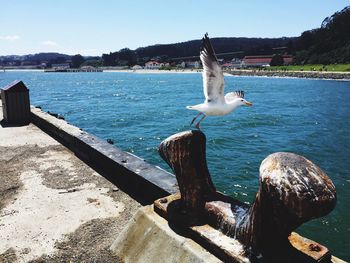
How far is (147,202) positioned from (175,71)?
611ft

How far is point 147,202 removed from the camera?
18.2ft

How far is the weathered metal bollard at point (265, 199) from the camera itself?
239 centimetres

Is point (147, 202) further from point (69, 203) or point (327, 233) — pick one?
point (327, 233)

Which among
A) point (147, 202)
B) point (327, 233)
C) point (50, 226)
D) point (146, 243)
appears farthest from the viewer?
point (327, 233)

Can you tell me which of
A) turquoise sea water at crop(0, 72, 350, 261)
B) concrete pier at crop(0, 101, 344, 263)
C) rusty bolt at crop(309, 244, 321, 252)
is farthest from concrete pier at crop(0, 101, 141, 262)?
turquoise sea water at crop(0, 72, 350, 261)

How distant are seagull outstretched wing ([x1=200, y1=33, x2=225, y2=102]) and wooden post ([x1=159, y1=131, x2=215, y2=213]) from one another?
0.41 meters

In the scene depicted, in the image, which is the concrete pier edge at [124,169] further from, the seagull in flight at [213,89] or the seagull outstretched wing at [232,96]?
the seagull outstretched wing at [232,96]

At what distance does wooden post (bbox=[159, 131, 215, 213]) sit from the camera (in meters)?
3.65

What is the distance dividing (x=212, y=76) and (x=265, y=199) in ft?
Answer: 5.01

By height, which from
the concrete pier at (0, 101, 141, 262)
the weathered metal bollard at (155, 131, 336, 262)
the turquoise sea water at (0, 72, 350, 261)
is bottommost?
the turquoise sea water at (0, 72, 350, 261)

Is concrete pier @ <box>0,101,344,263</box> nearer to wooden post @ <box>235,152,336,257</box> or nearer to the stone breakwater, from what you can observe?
wooden post @ <box>235,152,336,257</box>

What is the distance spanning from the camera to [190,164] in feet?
12.0

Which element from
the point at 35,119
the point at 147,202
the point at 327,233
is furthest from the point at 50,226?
the point at 35,119

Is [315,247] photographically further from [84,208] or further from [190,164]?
[84,208]
